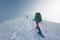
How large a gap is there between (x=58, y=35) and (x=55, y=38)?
3.49ft

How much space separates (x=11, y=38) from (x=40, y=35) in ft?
8.92

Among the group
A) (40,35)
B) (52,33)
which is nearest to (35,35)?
(40,35)

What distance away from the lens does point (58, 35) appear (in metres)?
15.8

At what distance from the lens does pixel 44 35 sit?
51.7 feet

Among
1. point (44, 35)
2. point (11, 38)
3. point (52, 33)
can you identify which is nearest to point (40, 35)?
point (44, 35)

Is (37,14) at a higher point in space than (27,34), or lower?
higher

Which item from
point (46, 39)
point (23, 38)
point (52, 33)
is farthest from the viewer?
point (52, 33)

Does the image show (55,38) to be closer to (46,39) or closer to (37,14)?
(46,39)

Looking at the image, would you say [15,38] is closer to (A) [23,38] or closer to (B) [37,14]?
(A) [23,38]

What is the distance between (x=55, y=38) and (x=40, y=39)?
51.6 inches

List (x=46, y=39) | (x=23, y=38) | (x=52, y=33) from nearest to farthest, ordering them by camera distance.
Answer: (x=46, y=39), (x=23, y=38), (x=52, y=33)

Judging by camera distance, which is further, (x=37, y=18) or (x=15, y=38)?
(x=37, y=18)

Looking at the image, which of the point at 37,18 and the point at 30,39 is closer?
the point at 30,39

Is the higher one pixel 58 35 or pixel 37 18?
pixel 37 18
